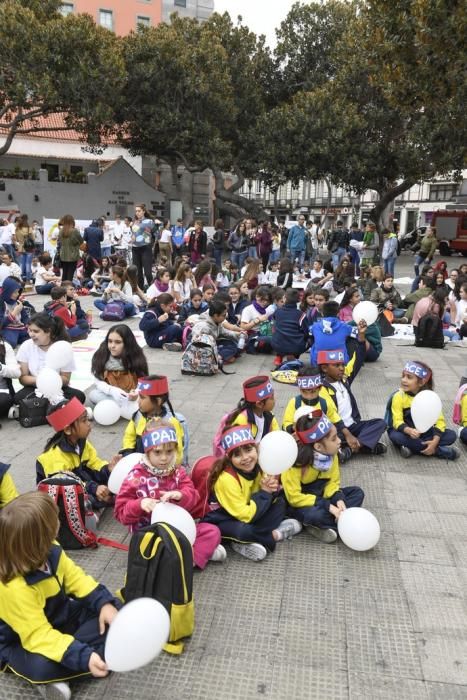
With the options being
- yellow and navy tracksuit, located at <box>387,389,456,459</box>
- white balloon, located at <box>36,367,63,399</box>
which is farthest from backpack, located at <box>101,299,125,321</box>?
yellow and navy tracksuit, located at <box>387,389,456,459</box>

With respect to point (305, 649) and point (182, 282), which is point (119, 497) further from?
point (182, 282)

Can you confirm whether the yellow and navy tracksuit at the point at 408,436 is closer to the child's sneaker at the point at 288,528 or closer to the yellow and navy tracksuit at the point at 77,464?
the child's sneaker at the point at 288,528

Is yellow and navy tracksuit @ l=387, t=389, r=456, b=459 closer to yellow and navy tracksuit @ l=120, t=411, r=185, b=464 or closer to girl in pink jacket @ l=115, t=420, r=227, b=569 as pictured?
yellow and navy tracksuit @ l=120, t=411, r=185, b=464

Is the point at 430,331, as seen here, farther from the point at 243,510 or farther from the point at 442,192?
the point at 442,192

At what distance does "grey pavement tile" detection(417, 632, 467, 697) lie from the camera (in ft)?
8.39

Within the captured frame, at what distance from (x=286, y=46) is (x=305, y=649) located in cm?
2837

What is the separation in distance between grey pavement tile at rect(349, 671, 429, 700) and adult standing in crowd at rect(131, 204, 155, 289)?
1125 cm

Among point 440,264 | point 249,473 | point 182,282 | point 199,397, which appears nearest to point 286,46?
point 440,264

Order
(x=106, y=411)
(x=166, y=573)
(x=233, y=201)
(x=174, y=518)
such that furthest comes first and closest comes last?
(x=233, y=201) < (x=106, y=411) < (x=174, y=518) < (x=166, y=573)

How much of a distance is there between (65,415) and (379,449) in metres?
2.75

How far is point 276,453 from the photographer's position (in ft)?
10.9

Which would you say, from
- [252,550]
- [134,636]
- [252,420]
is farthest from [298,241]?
[134,636]

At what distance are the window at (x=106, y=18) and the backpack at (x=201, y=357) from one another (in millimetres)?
37449

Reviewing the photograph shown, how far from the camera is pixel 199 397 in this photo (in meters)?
6.52
